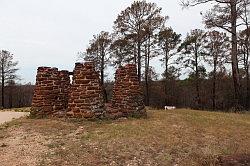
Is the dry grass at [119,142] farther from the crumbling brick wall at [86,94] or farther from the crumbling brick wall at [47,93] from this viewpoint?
the crumbling brick wall at [47,93]

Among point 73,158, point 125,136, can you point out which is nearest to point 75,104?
point 125,136

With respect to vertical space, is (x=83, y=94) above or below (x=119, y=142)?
above

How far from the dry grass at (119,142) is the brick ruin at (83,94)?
657 millimetres

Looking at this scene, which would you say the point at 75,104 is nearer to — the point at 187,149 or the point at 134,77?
the point at 134,77

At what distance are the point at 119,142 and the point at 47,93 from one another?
481 cm

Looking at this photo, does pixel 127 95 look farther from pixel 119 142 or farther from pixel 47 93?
pixel 119 142

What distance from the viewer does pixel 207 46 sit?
37.3 m

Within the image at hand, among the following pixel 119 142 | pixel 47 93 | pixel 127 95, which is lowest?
pixel 119 142

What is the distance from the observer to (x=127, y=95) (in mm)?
14633

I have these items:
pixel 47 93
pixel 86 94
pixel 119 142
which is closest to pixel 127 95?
pixel 86 94

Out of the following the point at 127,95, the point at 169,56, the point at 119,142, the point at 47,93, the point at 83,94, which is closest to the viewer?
the point at 119,142

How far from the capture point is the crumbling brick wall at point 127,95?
14367 millimetres

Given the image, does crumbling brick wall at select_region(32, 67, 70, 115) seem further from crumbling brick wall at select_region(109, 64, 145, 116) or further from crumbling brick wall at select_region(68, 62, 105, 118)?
crumbling brick wall at select_region(109, 64, 145, 116)

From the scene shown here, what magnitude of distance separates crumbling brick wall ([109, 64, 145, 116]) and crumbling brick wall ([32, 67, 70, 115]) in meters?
2.06
